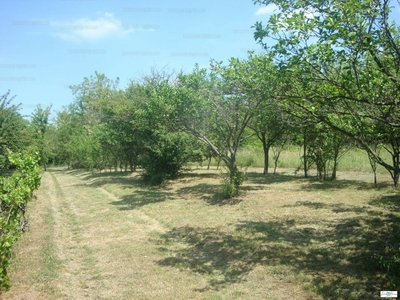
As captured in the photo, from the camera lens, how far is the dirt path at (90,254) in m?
4.92

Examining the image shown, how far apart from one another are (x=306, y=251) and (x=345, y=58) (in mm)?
3254

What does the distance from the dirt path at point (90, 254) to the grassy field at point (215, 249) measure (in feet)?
0.06

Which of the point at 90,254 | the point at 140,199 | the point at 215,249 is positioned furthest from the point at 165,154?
the point at 215,249

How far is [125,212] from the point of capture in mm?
10586

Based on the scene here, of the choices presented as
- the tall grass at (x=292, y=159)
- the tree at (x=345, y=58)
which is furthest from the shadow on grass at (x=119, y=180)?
the tree at (x=345, y=58)

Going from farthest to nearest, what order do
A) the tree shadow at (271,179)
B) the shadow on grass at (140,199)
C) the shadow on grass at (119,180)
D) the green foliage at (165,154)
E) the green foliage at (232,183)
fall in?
the shadow on grass at (119,180), the green foliage at (165,154), the tree shadow at (271,179), the shadow on grass at (140,199), the green foliage at (232,183)

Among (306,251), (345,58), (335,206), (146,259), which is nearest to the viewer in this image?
(345,58)

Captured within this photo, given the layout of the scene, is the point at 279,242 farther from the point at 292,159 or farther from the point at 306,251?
the point at 292,159

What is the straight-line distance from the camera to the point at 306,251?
600 cm

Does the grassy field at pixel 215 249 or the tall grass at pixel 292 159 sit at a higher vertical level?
the tall grass at pixel 292 159

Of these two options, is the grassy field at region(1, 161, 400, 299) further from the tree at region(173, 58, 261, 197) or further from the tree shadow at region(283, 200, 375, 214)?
the tree at region(173, 58, 261, 197)

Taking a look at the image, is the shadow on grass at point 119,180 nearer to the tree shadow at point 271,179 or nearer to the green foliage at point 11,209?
the tree shadow at point 271,179

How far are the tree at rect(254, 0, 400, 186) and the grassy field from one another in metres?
1.88

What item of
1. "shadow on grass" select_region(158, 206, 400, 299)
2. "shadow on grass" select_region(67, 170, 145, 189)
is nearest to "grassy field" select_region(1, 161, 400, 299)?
"shadow on grass" select_region(158, 206, 400, 299)
